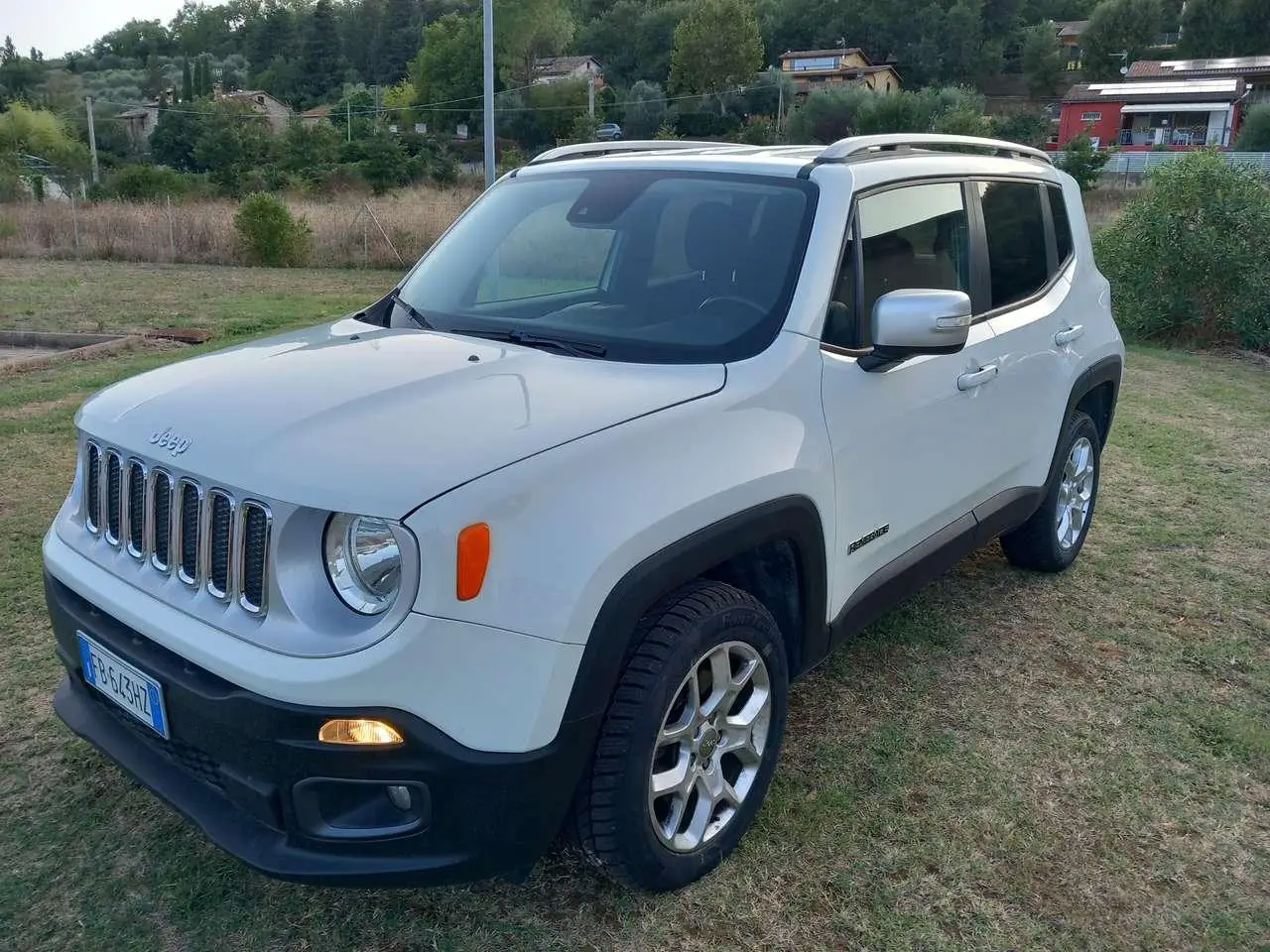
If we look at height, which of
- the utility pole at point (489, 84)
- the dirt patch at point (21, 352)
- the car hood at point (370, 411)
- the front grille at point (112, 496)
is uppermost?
the utility pole at point (489, 84)

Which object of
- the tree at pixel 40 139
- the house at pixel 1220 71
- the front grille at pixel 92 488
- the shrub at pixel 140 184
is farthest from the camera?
the house at pixel 1220 71

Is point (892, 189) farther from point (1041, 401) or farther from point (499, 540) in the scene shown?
point (499, 540)

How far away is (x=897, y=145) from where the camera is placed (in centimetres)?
366

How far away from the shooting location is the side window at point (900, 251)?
10.4 feet

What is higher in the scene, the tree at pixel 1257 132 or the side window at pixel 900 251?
the tree at pixel 1257 132

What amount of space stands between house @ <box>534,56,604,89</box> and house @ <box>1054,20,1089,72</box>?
133 ft

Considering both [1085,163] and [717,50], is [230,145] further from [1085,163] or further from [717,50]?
[1085,163]

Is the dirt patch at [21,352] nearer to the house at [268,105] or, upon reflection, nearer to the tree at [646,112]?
the tree at [646,112]

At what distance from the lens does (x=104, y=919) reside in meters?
2.60

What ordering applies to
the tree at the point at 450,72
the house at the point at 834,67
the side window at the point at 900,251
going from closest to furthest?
the side window at the point at 900,251 < the tree at the point at 450,72 < the house at the point at 834,67

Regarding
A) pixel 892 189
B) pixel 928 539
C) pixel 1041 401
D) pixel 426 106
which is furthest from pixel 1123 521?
pixel 426 106

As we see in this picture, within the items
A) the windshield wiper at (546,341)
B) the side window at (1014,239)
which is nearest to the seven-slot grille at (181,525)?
the windshield wiper at (546,341)

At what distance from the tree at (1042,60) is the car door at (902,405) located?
95924 millimetres

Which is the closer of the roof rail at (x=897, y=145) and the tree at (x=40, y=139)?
the roof rail at (x=897, y=145)
